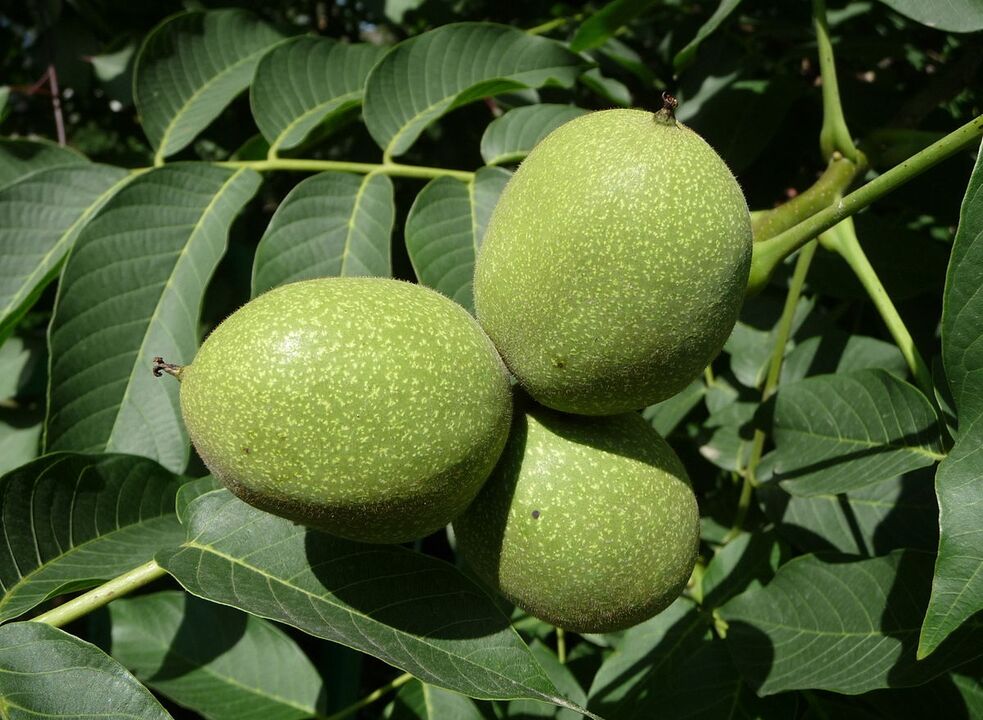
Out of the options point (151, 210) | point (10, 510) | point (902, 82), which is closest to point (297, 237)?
Result: point (151, 210)

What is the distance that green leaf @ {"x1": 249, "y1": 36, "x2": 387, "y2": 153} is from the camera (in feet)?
5.44

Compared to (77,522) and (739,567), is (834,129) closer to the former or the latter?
(739,567)

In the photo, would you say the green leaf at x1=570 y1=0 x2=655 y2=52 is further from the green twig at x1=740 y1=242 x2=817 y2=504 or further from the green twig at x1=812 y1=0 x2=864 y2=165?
the green twig at x1=740 y1=242 x2=817 y2=504

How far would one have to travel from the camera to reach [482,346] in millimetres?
1163

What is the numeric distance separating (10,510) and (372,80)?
0.96 meters

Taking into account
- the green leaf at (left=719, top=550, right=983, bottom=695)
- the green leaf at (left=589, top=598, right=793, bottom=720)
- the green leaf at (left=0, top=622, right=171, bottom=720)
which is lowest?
the green leaf at (left=589, top=598, right=793, bottom=720)

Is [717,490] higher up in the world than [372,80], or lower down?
lower down

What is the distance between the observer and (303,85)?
5.57 ft

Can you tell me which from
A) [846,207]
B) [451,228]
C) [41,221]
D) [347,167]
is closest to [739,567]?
[846,207]

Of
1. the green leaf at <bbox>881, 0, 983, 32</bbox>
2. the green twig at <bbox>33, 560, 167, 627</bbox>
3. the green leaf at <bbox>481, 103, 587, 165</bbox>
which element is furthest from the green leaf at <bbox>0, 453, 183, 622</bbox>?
the green leaf at <bbox>881, 0, 983, 32</bbox>

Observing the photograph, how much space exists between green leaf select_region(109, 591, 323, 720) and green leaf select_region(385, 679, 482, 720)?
0.70ft

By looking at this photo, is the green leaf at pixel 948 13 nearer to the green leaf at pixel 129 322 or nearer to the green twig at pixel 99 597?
the green leaf at pixel 129 322

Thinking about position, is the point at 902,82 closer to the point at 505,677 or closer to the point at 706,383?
the point at 706,383

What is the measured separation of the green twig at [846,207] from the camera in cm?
117
